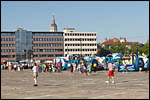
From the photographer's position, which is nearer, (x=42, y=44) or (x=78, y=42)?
(x=42, y=44)

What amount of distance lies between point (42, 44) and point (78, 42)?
1923cm

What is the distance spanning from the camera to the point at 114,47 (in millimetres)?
173250

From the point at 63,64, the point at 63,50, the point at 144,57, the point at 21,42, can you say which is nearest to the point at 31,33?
the point at 21,42

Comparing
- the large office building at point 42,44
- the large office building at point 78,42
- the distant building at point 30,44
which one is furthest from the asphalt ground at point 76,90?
the large office building at point 78,42

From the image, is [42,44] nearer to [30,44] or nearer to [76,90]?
[30,44]

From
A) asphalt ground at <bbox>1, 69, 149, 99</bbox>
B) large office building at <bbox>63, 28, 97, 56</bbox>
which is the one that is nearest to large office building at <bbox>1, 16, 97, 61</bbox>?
large office building at <bbox>63, 28, 97, 56</bbox>

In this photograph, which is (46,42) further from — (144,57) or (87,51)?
(144,57)

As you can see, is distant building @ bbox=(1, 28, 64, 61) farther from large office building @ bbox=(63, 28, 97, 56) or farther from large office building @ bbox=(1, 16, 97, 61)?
large office building @ bbox=(63, 28, 97, 56)

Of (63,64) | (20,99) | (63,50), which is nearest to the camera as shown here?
(20,99)

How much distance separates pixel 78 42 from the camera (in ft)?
553

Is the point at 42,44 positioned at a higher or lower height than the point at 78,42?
lower

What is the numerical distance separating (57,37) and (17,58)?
74.5 feet

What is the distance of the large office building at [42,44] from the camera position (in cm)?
15762

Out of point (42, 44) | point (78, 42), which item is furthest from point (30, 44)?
point (78, 42)
